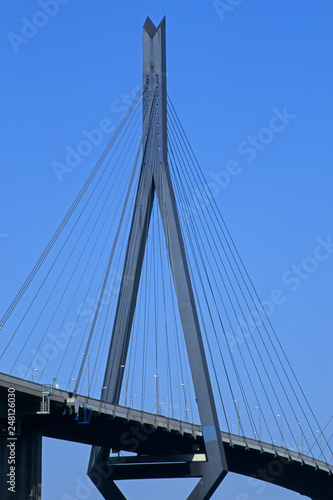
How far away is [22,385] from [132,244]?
8.38m

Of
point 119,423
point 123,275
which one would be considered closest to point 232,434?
point 119,423

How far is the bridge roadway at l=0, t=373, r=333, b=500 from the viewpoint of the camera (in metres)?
38.1

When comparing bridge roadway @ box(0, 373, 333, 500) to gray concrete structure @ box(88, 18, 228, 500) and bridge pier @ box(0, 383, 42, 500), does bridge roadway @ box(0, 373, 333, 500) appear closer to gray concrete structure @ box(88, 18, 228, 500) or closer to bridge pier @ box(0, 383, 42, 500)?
bridge pier @ box(0, 383, 42, 500)

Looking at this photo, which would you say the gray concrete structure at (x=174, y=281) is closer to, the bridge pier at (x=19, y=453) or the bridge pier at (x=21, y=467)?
the bridge pier at (x=21, y=467)

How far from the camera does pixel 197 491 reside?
4112 centimetres

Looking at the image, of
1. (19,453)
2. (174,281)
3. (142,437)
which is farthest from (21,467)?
(174,281)

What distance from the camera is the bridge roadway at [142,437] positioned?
38094mm

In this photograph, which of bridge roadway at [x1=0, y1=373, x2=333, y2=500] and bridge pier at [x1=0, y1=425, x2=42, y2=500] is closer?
bridge pier at [x1=0, y1=425, x2=42, y2=500]

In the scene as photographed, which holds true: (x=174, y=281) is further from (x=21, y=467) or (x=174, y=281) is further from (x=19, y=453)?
(x=21, y=467)

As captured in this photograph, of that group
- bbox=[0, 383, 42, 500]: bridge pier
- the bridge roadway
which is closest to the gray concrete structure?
the bridge roadway

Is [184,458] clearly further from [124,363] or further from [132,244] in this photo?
[132,244]

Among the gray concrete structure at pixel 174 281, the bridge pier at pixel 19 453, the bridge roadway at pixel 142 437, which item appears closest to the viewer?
the bridge pier at pixel 19 453

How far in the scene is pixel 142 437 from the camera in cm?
4509

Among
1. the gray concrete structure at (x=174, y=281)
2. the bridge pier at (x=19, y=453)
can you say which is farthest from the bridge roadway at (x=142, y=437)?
the gray concrete structure at (x=174, y=281)
